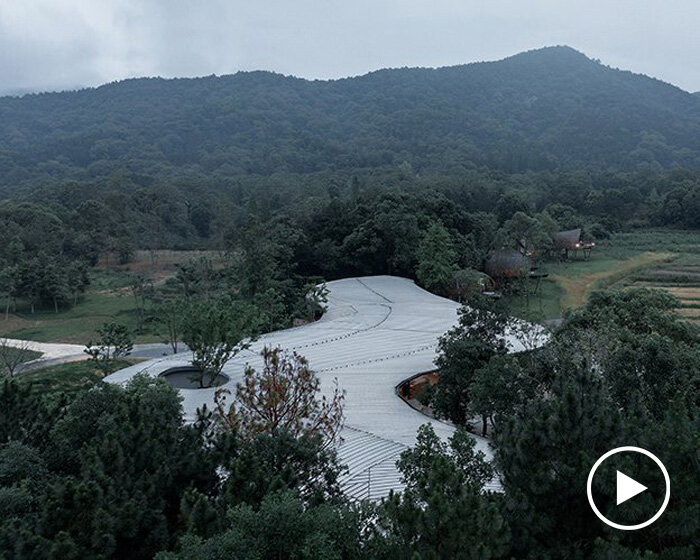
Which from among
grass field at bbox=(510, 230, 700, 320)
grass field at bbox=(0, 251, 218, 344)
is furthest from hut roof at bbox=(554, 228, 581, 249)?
grass field at bbox=(0, 251, 218, 344)

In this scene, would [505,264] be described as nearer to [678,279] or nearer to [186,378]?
[678,279]

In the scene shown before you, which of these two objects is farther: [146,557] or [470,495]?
[146,557]

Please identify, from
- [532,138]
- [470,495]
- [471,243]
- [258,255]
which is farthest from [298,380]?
[532,138]

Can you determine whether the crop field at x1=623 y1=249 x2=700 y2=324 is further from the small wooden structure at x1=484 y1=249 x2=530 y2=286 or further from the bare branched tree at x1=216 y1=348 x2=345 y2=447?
the bare branched tree at x1=216 y1=348 x2=345 y2=447

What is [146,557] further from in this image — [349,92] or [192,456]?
[349,92]

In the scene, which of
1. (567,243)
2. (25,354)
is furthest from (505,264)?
(25,354)
